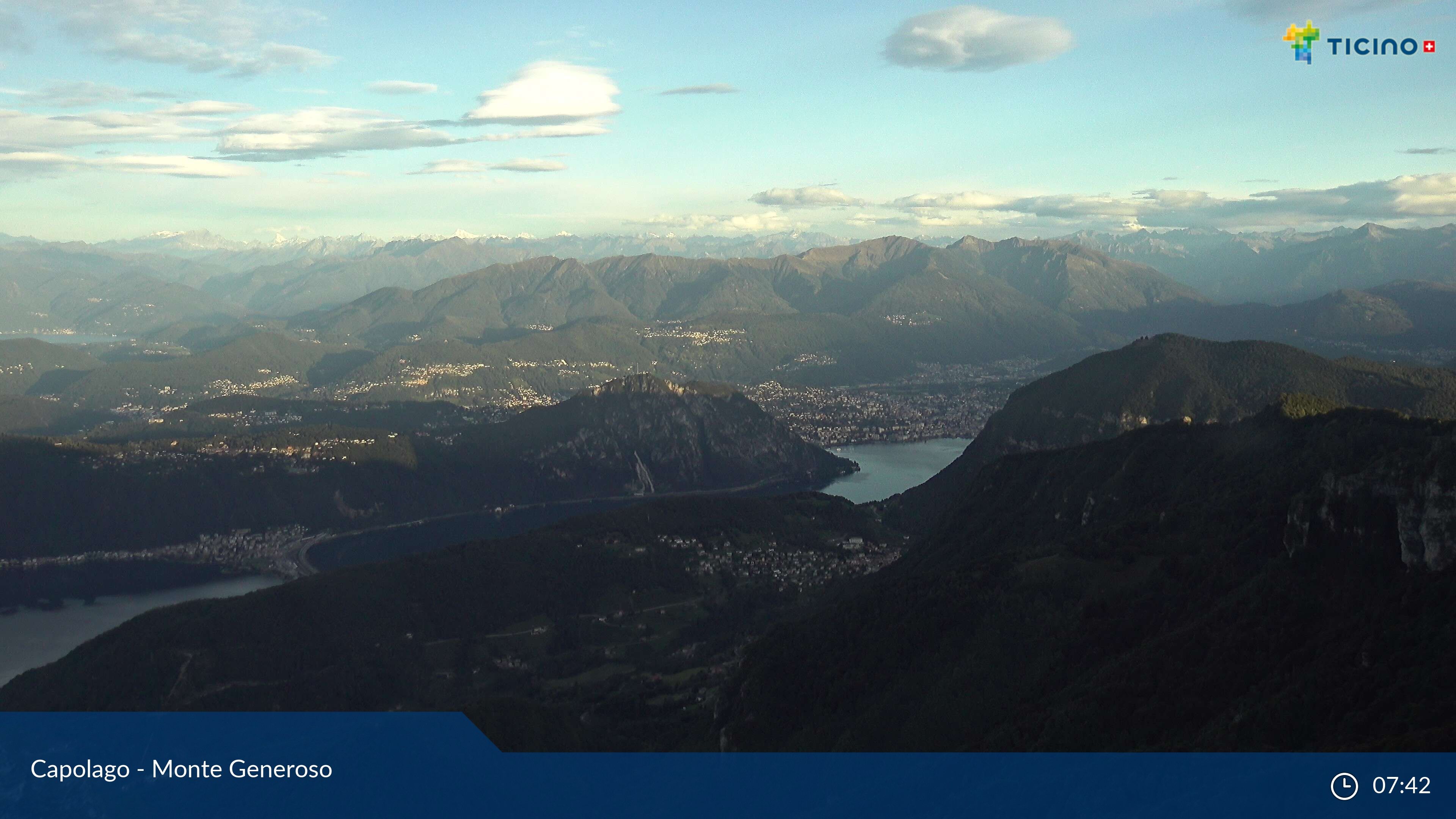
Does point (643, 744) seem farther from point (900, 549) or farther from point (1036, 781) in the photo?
point (900, 549)

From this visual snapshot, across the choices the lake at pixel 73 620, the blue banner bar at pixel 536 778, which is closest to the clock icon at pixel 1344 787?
the blue banner bar at pixel 536 778

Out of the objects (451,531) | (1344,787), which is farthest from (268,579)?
(1344,787)

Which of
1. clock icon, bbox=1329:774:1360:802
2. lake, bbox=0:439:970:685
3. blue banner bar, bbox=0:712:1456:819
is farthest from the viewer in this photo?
lake, bbox=0:439:970:685

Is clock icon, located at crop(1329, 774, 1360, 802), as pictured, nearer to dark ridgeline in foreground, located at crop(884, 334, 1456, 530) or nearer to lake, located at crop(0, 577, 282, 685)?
lake, located at crop(0, 577, 282, 685)

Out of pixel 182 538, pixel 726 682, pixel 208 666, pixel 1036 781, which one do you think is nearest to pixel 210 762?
pixel 208 666

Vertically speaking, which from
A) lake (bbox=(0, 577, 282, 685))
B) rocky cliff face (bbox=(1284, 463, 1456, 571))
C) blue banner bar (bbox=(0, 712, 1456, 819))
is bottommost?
lake (bbox=(0, 577, 282, 685))

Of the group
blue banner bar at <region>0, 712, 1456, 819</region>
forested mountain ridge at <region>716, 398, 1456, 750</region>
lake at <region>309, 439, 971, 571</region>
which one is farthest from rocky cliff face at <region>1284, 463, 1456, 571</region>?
lake at <region>309, 439, 971, 571</region>

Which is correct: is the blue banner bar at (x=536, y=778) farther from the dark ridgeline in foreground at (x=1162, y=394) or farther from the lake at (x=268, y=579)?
the dark ridgeline in foreground at (x=1162, y=394)
